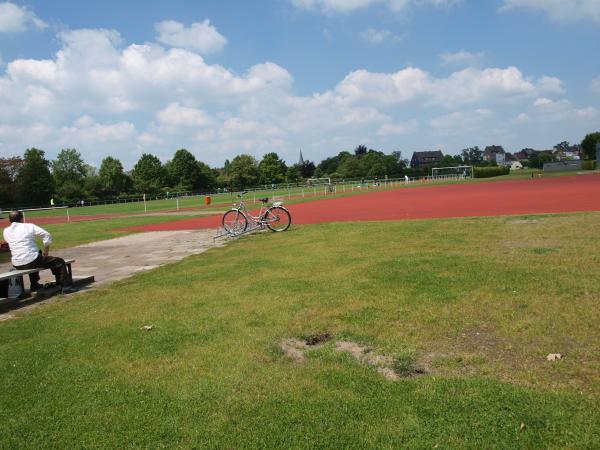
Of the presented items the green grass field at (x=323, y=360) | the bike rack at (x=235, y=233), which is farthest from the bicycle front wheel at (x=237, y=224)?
the green grass field at (x=323, y=360)

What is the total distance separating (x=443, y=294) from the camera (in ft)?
20.9

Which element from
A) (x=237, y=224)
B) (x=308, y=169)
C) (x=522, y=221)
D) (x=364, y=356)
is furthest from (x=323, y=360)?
(x=308, y=169)

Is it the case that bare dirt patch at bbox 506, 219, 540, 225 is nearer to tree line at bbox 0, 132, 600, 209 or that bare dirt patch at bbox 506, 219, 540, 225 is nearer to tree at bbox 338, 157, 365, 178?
tree line at bbox 0, 132, 600, 209

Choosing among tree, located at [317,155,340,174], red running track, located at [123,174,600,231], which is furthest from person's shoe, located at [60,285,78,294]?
tree, located at [317,155,340,174]

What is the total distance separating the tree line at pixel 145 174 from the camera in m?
76.1

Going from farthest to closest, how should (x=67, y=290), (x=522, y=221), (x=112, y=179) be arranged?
(x=112, y=179)
(x=522, y=221)
(x=67, y=290)

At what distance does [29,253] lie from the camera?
848cm

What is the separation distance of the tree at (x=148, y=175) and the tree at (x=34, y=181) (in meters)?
17.5

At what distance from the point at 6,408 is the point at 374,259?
263 inches

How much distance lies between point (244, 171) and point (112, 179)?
3255 centimetres

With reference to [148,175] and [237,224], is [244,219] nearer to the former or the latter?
[237,224]

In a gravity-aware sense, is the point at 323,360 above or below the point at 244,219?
below

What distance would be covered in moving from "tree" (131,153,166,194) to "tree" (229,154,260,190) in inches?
671

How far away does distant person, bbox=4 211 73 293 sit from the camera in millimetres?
8422
